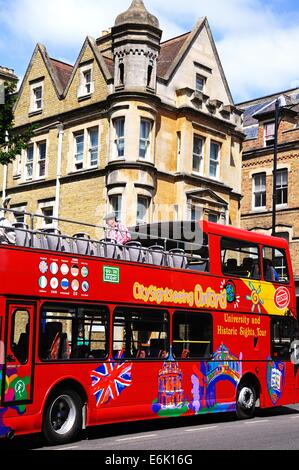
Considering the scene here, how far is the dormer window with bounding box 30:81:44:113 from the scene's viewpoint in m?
35.6

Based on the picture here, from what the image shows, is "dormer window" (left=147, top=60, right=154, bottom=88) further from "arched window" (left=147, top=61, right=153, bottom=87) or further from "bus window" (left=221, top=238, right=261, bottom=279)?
"bus window" (left=221, top=238, right=261, bottom=279)

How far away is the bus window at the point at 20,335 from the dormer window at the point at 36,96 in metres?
25.4

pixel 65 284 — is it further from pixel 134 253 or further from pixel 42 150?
pixel 42 150

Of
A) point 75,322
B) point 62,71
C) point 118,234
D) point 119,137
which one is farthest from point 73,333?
point 62,71

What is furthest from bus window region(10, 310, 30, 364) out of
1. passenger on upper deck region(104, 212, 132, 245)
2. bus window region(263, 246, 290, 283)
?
bus window region(263, 246, 290, 283)

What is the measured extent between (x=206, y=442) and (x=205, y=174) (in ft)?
74.8

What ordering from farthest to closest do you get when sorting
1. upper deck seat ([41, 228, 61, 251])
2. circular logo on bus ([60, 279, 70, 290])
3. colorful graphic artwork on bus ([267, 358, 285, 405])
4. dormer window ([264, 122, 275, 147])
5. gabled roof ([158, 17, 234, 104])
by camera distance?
dormer window ([264, 122, 275, 147])
gabled roof ([158, 17, 234, 104])
colorful graphic artwork on bus ([267, 358, 285, 405])
upper deck seat ([41, 228, 61, 251])
circular logo on bus ([60, 279, 70, 290])

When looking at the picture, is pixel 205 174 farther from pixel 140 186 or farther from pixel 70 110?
pixel 70 110

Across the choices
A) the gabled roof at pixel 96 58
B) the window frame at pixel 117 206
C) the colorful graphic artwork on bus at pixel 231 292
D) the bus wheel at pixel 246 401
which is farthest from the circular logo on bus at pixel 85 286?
the gabled roof at pixel 96 58

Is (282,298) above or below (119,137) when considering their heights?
below

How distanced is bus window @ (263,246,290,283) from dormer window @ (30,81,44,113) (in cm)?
2048

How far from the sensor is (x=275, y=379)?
57.1 ft

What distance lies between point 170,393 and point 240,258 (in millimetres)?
3747

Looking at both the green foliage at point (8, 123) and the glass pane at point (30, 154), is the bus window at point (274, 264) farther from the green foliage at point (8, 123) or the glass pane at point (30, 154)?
the glass pane at point (30, 154)
